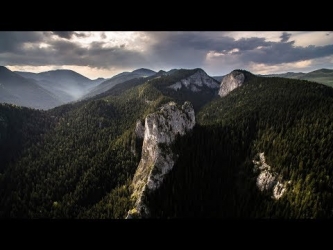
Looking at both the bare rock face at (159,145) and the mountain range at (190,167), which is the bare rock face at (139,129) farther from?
the bare rock face at (159,145)

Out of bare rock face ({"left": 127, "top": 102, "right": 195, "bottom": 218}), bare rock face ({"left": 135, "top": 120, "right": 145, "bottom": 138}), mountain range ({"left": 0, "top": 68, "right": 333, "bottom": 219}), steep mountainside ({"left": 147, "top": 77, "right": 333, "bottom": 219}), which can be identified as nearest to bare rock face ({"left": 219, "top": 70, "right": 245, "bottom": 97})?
mountain range ({"left": 0, "top": 68, "right": 333, "bottom": 219})

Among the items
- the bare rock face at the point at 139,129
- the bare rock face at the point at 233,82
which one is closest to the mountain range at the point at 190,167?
the bare rock face at the point at 139,129

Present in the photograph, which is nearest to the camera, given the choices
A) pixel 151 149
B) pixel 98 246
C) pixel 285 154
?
pixel 98 246

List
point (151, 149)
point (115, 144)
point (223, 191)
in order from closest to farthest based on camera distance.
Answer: point (223, 191) → point (151, 149) → point (115, 144)

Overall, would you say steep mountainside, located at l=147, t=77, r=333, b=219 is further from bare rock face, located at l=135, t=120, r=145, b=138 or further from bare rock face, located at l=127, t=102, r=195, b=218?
bare rock face, located at l=135, t=120, r=145, b=138
